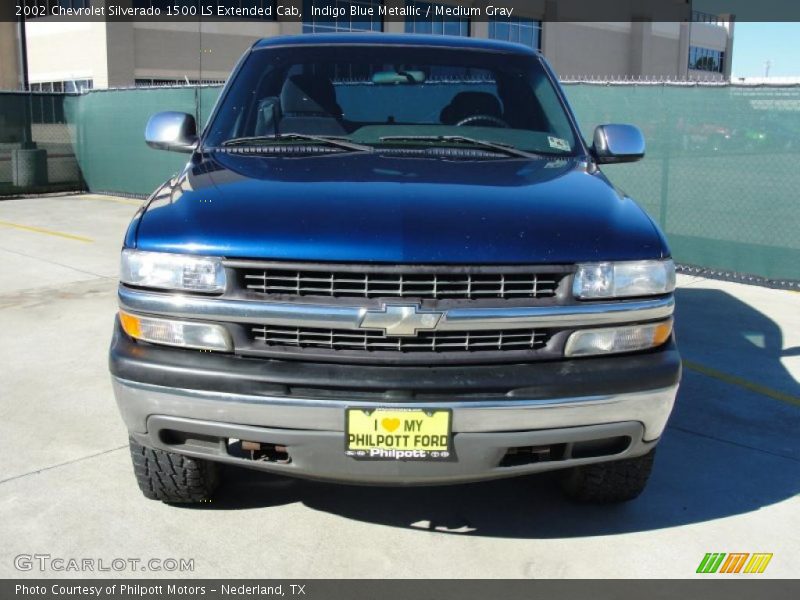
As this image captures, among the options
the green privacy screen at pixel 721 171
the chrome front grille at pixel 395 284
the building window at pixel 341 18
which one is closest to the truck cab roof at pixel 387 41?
the chrome front grille at pixel 395 284

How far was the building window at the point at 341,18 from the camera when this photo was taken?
3522 centimetres

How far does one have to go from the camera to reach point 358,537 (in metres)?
3.42

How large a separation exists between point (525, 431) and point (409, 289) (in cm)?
60

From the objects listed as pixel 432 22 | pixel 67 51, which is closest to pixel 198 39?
pixel 67 51

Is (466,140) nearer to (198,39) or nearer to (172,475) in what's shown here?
(172,475)

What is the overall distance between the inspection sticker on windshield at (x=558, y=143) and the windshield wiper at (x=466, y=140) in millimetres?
169

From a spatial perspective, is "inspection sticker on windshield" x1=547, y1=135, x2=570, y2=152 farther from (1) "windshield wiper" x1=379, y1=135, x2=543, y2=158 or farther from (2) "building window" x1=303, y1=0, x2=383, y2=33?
(2) "building window" x1=303, y1=0, x2=383, y2=33

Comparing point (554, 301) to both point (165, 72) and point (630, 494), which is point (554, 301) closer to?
point (630, 494)

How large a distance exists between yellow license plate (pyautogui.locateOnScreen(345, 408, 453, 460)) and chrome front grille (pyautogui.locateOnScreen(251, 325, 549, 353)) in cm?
23

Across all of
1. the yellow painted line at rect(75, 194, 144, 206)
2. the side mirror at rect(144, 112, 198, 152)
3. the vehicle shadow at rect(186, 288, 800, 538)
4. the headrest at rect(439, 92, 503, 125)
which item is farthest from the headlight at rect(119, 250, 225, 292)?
the yellow painted line at rect(75, 194, 144, 206)

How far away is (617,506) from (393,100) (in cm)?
219

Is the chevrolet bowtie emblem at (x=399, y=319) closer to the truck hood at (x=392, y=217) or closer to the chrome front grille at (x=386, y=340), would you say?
the chrome front grille at (x=386, y=340)

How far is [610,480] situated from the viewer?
3549 mm

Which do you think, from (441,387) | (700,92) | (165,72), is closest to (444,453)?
(441,387)
